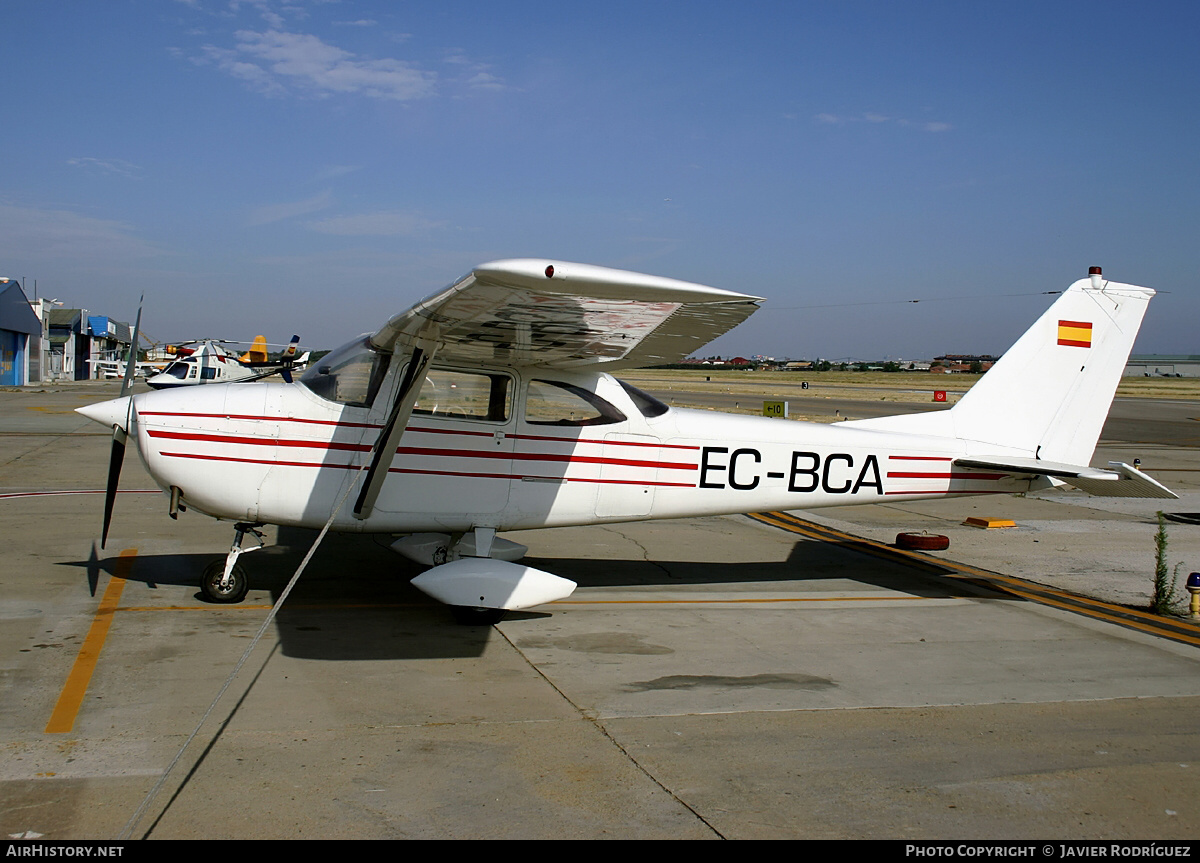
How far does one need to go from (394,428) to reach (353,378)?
82 centimetres

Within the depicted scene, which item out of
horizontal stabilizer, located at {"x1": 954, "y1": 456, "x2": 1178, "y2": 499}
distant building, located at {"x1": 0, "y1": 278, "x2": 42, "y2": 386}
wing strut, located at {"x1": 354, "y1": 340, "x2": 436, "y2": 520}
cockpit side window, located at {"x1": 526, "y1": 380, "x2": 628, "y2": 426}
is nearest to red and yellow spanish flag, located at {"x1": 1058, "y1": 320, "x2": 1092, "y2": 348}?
horizontal stabilizer, located at {"x1": 954, "y1": 456, "x2": 1178, "y2": 499}

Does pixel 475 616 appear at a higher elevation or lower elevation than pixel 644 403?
lower

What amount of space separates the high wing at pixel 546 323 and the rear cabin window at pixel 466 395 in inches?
5.3

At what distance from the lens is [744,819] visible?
3684 mm

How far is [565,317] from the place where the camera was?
17.8 feet

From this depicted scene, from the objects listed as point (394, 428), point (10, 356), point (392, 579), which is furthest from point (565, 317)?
point (10, 356)

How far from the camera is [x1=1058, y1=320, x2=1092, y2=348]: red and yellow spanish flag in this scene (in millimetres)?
8352

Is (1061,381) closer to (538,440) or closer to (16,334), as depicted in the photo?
(538,440)

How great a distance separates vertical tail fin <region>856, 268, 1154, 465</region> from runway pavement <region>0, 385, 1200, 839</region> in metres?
1.47

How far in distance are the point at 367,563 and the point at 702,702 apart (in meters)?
4.57

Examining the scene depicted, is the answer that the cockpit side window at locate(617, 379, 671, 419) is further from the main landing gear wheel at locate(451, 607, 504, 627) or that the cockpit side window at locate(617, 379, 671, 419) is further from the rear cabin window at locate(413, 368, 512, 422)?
the main landing gear wheel at locate(451, 607, 504, 627)

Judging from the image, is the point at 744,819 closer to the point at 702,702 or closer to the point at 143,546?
the point at 702,702

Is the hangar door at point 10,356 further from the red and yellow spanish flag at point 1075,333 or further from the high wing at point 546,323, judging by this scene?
the red and yellow spanish flag at point 1075,333

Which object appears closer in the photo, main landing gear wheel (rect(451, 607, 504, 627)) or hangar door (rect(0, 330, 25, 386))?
main landing gear wheel (rect(451, 607, 504, 627))
